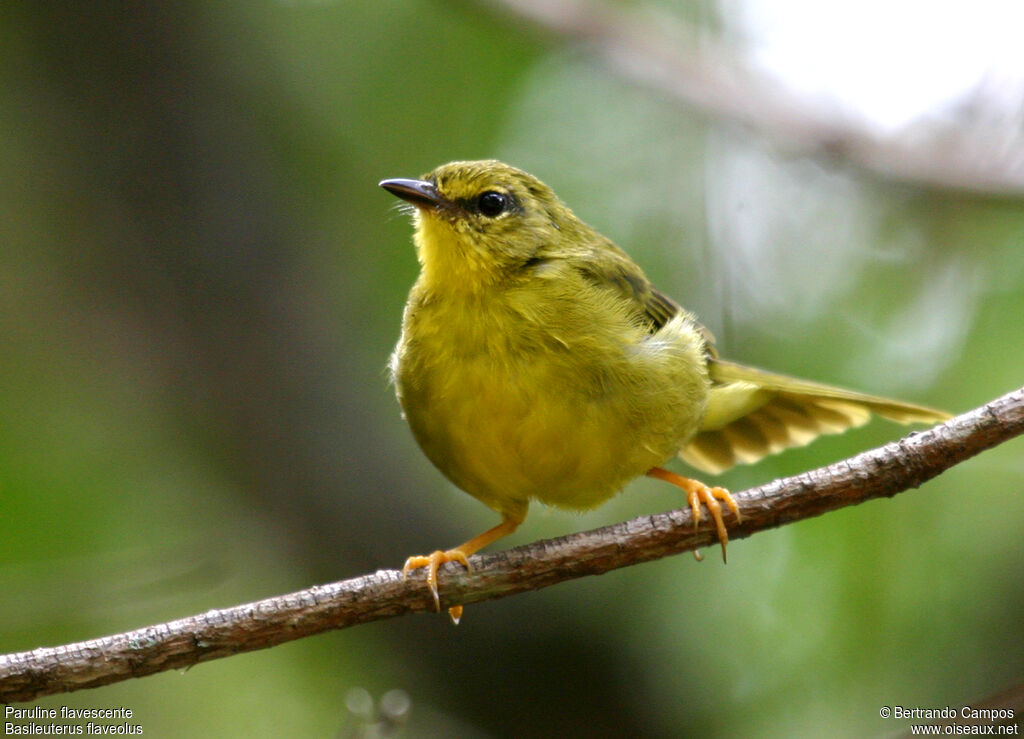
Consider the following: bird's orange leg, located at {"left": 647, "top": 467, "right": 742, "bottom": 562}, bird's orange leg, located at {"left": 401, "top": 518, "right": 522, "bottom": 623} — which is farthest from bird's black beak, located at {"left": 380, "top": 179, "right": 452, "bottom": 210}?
bird's orange leg, located at {"left": 647, "top": 467, "right": 742, "bottom": 562}

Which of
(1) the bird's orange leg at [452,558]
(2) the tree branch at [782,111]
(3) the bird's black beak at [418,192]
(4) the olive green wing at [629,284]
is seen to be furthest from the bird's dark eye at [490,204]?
(2) the tree branch at [782,111]

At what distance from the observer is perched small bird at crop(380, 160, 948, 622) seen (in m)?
3.69

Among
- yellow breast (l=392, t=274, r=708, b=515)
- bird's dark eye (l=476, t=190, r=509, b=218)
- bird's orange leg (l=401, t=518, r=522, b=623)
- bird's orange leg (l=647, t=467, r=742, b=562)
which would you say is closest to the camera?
bird's orange leg (l=401, t=518, r=522, b=623)

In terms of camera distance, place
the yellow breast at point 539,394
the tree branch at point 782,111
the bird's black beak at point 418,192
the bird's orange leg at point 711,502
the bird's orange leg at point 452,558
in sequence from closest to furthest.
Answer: the bird's orange leg at point 452,558 → the bird's orange leg at point 711,502 → the yellow breast at point 539,394 → the bird's black beak at point 418,192 → the tree branch at point 782,111

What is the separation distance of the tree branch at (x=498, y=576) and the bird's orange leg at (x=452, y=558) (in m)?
0.04

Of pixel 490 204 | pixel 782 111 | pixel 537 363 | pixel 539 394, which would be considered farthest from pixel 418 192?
pixel 782 111

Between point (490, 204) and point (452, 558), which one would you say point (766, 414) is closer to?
point (490, 204)

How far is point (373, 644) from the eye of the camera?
196 inches

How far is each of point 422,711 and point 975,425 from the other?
2.90m

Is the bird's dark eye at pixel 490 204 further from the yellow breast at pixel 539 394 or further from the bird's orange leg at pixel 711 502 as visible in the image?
the bird's orange leg at pixel 711 502

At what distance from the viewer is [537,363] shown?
3.70 m

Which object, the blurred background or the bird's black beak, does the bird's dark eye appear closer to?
the bird's black beak

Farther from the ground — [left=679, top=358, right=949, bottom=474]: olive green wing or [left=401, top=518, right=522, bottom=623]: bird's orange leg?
[left=679, top=358, right=949, bottom=474]: olive green wing

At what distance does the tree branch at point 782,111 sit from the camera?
5.11 metres
